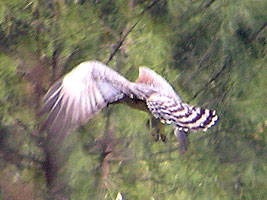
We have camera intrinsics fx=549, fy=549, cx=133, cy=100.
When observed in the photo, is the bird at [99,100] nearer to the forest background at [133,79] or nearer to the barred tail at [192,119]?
the barred tail at [192,119]

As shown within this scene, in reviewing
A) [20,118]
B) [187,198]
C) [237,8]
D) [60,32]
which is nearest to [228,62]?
→ [237,8]

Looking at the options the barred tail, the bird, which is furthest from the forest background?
the barred tail

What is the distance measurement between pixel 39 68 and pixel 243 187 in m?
1.79

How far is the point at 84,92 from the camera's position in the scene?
2.57 meters

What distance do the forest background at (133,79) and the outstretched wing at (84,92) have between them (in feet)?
2.60

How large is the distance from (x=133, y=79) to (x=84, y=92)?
3.60ft

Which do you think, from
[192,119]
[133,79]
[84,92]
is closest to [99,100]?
[84,92]

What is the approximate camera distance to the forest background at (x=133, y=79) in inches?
133

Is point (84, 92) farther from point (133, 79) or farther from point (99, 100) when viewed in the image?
point (133, 79)

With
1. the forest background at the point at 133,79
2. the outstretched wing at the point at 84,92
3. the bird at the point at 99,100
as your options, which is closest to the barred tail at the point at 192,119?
the bird at the point at 99,100

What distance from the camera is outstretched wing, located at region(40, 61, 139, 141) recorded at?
2.57 m

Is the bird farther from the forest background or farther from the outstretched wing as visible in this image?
the forest background

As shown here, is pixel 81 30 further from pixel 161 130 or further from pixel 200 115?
pixel 200 115

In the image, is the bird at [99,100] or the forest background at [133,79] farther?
the forest background at [133,79]
